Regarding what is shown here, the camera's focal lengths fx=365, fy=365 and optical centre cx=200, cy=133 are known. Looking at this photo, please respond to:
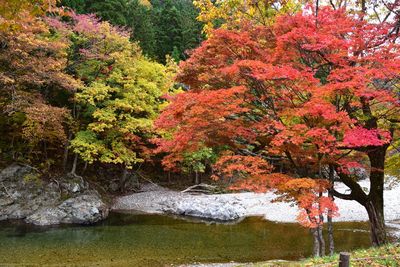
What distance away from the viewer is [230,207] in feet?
61.2

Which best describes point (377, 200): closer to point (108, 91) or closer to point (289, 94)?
point (289, 94)

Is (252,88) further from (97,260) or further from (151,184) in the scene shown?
(151,184)

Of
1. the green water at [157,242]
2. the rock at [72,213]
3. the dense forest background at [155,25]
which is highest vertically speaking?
the dense forest background at [155,25]

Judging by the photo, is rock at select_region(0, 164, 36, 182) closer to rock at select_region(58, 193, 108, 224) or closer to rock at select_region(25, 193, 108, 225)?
rock at select_region(25, 193, 108, 225)

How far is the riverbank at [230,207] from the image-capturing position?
17.9 metres

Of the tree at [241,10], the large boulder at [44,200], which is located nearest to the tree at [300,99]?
the tree at [241,10]

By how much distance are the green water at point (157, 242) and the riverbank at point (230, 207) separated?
4.26 feet

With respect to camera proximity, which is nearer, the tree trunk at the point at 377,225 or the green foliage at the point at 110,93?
the tree trunk at the point at 377,225

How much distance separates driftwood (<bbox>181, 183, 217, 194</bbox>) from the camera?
24.6 metres

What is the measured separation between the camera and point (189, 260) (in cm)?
1126

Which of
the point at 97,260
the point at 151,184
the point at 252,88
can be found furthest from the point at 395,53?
the point at 151,184

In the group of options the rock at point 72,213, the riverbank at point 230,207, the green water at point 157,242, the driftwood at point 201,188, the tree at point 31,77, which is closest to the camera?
the green water at point 157,242

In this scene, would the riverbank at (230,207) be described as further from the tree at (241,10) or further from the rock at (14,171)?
the tree at (241,10)

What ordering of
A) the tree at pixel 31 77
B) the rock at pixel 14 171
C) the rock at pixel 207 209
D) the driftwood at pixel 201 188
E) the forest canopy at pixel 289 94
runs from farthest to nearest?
the driftwood at pixel 201 188, the rock at pixel 207 209, the rock at pixel 14 171, the tree at pixel 31 77, the forest canopy at pixel 289 94
